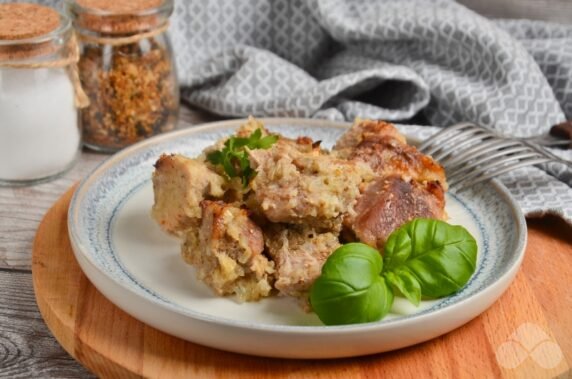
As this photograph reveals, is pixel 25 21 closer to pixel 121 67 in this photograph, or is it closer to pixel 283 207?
pixel 121 67

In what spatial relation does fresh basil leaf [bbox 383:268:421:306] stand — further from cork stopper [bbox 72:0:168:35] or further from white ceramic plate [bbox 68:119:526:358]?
cork stopper [bbox 72:0:168:35]

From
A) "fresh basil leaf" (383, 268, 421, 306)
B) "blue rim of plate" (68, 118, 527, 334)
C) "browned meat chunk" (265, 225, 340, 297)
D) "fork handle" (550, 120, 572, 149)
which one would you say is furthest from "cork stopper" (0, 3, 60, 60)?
"fork handle" (550, 120, 572, 149)

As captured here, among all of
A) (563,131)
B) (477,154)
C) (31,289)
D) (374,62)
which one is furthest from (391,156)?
(374,62)

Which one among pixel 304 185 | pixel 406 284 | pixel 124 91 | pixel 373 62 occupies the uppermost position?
pixel 304 185

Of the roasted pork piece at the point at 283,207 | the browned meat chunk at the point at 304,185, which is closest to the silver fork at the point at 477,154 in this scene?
the roasted pork piece at the point at 283,207

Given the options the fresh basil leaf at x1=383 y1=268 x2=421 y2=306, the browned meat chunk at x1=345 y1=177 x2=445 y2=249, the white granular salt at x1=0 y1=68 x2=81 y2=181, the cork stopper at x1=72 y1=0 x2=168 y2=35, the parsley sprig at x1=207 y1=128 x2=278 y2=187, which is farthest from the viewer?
the cork stopper at x1=72 y1=0 x2=168 y2=35

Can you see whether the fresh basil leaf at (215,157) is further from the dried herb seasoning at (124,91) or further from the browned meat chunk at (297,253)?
the dried herb seasoning at (124,91)
